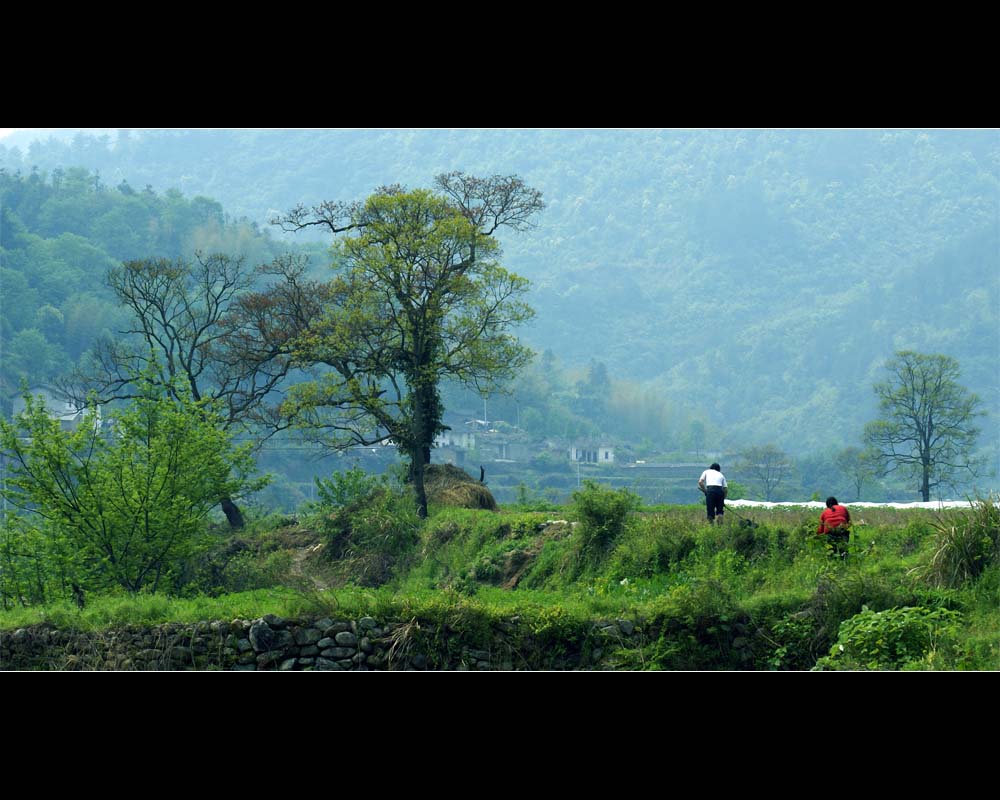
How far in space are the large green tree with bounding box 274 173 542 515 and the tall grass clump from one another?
17.6 metres

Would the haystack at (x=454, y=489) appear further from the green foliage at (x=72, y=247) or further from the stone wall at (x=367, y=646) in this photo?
the green foliage at (x=72, y=247)

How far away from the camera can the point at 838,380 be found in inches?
6491

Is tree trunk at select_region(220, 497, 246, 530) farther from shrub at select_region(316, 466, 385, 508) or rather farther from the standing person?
the standing person

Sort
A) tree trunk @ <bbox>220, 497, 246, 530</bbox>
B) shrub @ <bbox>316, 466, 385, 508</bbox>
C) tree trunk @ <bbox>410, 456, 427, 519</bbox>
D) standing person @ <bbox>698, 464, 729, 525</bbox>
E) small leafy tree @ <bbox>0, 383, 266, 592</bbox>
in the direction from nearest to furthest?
1. standing person @ <bbox>698, 464, 729, 525</bbox>
2. small leafy tree @ <bbox>0, 383, 266, 592</bbox>
3. tree trunk @ <bbox>410, 456, 427, 519</bbox>
4. shrub @ <bbox>316, 466, 385, 508</bbox>
5. tree trunk @ <bbox>220, 497, 246, 530</bbox>

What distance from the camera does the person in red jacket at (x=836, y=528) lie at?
19.8m

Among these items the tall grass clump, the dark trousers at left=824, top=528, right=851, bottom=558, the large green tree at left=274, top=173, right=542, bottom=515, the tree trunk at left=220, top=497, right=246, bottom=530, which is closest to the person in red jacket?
the dark trousers at left=824, top=528, right=851, bottom=558

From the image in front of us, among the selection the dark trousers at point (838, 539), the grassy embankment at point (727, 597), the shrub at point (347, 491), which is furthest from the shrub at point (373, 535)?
the dark trousers at point (838, 539)

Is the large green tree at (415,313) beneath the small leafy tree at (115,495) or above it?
above

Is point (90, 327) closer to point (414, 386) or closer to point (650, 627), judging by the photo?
point (414, 386)

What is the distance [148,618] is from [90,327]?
89970 mm

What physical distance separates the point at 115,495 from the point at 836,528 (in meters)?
13.7

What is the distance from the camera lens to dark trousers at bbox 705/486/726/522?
2277cm

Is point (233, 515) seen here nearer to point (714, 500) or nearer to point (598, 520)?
point (598, 520)

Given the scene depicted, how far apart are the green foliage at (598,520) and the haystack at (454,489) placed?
768 centimetres
